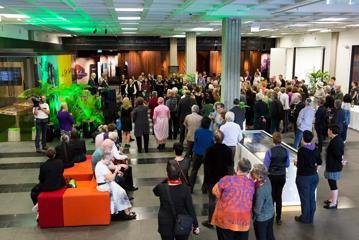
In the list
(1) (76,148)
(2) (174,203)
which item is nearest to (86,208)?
(1) (76,148)

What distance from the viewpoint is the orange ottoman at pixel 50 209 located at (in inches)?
231

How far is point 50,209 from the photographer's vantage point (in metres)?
5.88

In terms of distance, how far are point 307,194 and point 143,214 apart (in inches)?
103

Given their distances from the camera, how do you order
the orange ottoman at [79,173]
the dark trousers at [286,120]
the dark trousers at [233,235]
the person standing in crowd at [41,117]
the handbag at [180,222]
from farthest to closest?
the dark trousers at [286,120], the person standing in crowd at [41,117], the orange ottoman at [79,173], the dark trousers at [233,235], the handbag at [180,222]

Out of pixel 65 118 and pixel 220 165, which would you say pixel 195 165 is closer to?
pixel 220 165

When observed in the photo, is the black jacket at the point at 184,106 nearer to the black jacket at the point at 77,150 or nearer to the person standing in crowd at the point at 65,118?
the person standing in crowd at the point at 65,118

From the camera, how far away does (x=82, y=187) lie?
20.8ft

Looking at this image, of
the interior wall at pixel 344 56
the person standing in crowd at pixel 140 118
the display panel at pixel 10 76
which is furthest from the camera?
the interior wall at pixel 344 56


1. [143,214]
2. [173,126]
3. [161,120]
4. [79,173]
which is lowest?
[143,214]

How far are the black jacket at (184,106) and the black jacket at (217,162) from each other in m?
4.89

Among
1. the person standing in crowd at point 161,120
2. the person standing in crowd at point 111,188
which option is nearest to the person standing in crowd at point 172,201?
the person standing in crowd at point 111,188

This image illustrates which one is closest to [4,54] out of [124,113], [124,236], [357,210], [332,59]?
[124,113]

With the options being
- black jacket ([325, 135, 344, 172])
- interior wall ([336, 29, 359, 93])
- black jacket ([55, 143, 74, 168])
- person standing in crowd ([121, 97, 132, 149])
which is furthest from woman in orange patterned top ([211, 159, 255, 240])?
interior wall ([336, 29, 359, 93])

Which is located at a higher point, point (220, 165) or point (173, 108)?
point (173, 108)
